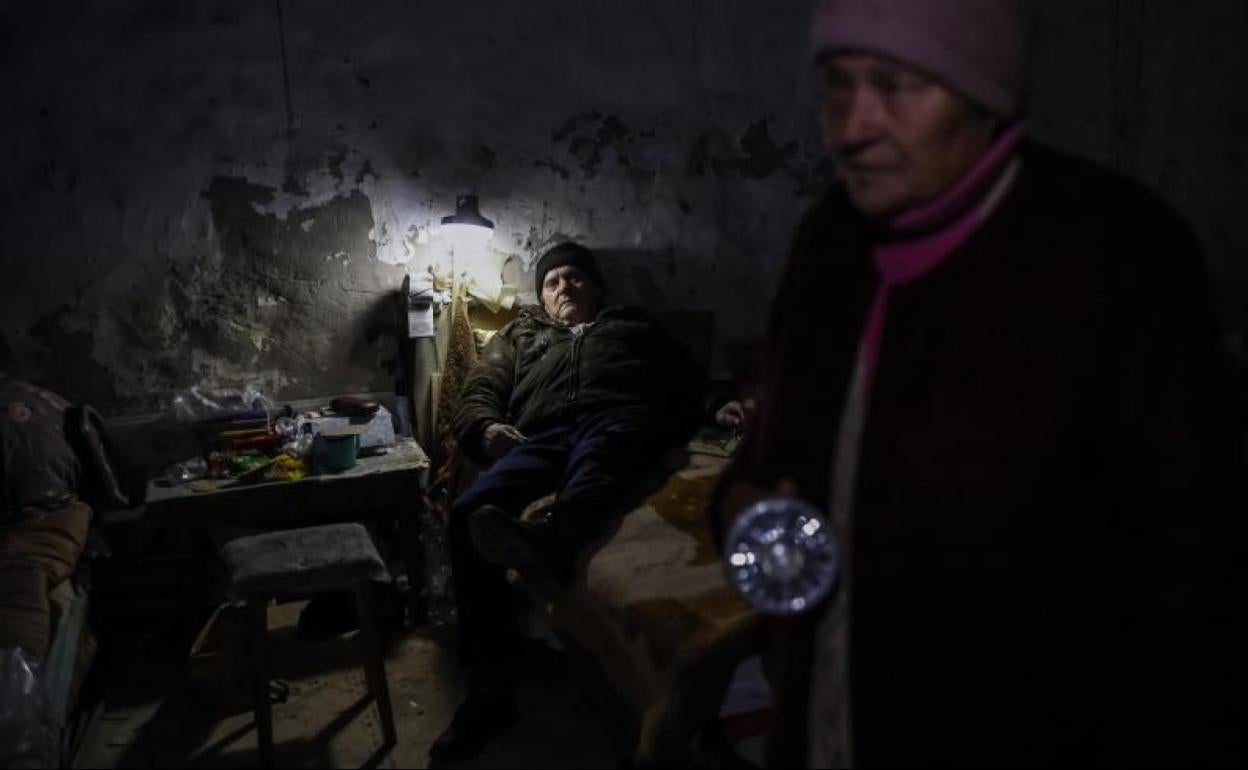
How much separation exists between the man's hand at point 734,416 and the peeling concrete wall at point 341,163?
47.5 inches

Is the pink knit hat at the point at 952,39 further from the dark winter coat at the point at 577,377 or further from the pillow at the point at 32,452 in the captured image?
the pillow at the point at 32,452

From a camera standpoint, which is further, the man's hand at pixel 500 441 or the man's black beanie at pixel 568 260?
the man's black beanie at pixel 568 260

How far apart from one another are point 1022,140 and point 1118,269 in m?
0.22

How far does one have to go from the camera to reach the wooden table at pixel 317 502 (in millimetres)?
3730

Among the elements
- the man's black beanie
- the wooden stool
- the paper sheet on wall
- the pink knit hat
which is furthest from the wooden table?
the pink knit hat

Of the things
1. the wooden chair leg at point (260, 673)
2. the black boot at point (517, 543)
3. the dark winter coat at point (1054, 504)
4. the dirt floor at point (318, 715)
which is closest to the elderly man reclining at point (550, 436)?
the black boot at point (517, 543)

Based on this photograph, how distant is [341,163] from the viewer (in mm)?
4520

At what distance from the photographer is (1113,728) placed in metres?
1.03

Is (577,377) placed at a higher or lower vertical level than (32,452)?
higher

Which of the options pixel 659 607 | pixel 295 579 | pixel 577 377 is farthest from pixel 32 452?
pixel 659 607

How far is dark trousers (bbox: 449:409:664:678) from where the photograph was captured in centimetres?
334

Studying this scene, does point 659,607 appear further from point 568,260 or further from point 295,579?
point 568,260

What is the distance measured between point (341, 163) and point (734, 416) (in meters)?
2.30

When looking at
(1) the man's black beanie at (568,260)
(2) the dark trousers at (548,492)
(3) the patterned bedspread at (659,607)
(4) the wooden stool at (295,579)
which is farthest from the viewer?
(1) the man's black beanie at (568,260)
